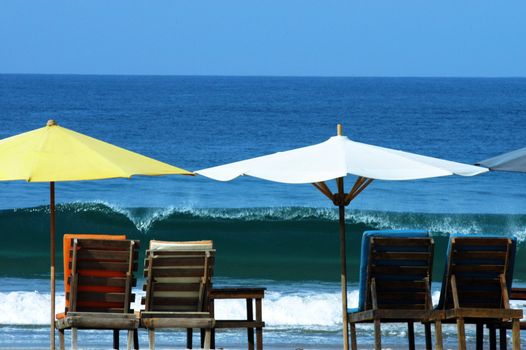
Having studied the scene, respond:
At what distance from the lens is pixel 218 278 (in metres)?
17.6

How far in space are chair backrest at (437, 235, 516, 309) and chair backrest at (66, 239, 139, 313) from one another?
2291 mm

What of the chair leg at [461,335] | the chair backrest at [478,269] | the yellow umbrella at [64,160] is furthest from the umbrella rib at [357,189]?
the yellow umbrella at [64,160]

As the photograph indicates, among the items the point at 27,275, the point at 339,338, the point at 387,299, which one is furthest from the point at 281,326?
the point at 27,275

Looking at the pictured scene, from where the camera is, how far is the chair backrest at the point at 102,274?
25.8ft

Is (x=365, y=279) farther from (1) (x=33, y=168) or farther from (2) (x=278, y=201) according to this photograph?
(2) (x=278, y=201)

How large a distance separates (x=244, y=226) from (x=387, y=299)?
1485 cm

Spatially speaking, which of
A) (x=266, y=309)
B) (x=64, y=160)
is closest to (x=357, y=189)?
(x=64, y=160)

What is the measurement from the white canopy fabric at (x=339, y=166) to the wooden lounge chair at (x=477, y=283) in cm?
64

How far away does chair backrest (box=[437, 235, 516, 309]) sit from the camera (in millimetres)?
8039

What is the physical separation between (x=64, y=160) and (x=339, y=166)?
1825 mm

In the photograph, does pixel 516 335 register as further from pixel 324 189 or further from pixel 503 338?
pixel 324 189

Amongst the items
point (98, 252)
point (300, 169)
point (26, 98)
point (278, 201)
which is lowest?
point (98, 252)

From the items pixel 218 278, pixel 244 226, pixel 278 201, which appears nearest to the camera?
pixel 218 278

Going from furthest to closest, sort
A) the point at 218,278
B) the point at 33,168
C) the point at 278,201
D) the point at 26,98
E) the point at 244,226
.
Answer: the point at 26,98 → the point at 278,201 → the point at 244,226 → the point at 218,278 → the point at 33,168
